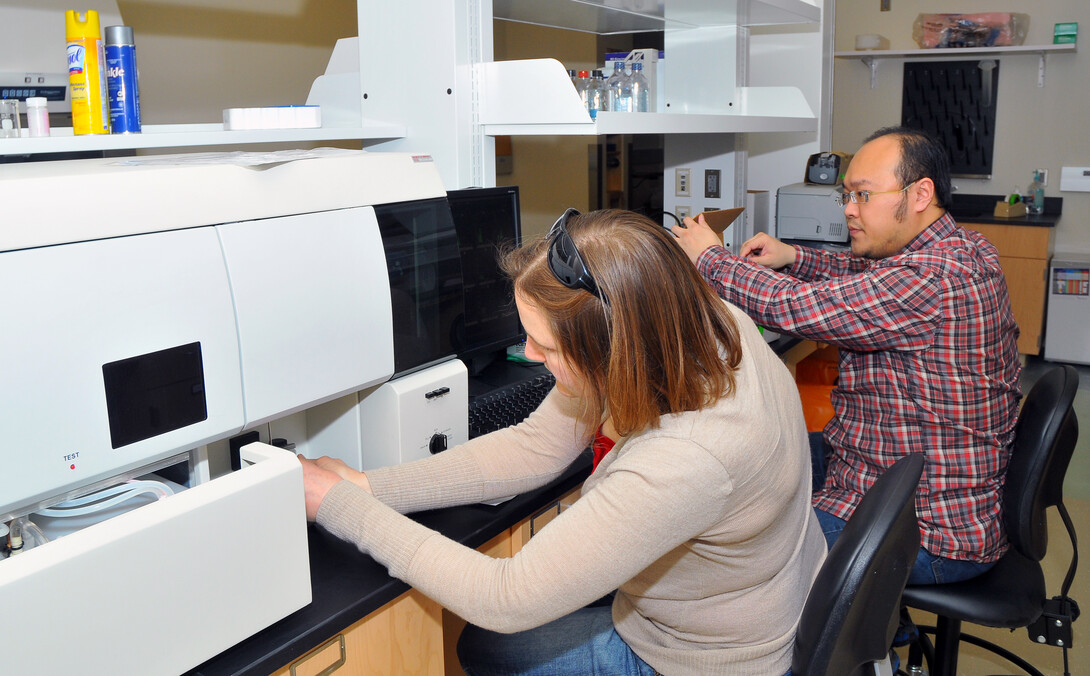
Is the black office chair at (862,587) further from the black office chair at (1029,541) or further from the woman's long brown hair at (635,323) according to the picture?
the black office chair at (1029,541)

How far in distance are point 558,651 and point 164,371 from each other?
0.67 metres

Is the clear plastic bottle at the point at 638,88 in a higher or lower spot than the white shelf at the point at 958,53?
lower

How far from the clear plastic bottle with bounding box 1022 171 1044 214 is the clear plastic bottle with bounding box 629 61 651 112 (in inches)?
128

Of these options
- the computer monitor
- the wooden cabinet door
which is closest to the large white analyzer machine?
the computer monitor

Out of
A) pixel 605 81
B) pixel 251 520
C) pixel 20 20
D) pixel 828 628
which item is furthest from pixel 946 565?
pixel 20 20

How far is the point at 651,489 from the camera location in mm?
956

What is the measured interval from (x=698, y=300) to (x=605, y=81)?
1400 mm

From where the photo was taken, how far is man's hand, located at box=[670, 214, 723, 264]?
1.80 meters

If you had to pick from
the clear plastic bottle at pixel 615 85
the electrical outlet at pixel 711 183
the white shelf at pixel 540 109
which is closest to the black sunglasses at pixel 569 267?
the white shelf at pixel 540 109

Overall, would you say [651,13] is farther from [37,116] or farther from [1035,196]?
[1035,196]

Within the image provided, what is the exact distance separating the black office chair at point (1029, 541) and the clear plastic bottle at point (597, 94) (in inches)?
46.0

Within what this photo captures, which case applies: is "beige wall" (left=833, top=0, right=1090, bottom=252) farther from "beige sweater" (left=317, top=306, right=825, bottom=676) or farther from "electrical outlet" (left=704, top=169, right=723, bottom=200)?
"beige sweater" (left=317, top=306, right=825, bottom=676)

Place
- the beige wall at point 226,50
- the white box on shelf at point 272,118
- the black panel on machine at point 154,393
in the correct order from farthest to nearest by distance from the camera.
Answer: the beige wall at point 226,50 → the white box on shelf at point 272,118 → the black panel on machine at point 154,393

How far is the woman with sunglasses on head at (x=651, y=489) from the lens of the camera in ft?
3.18
